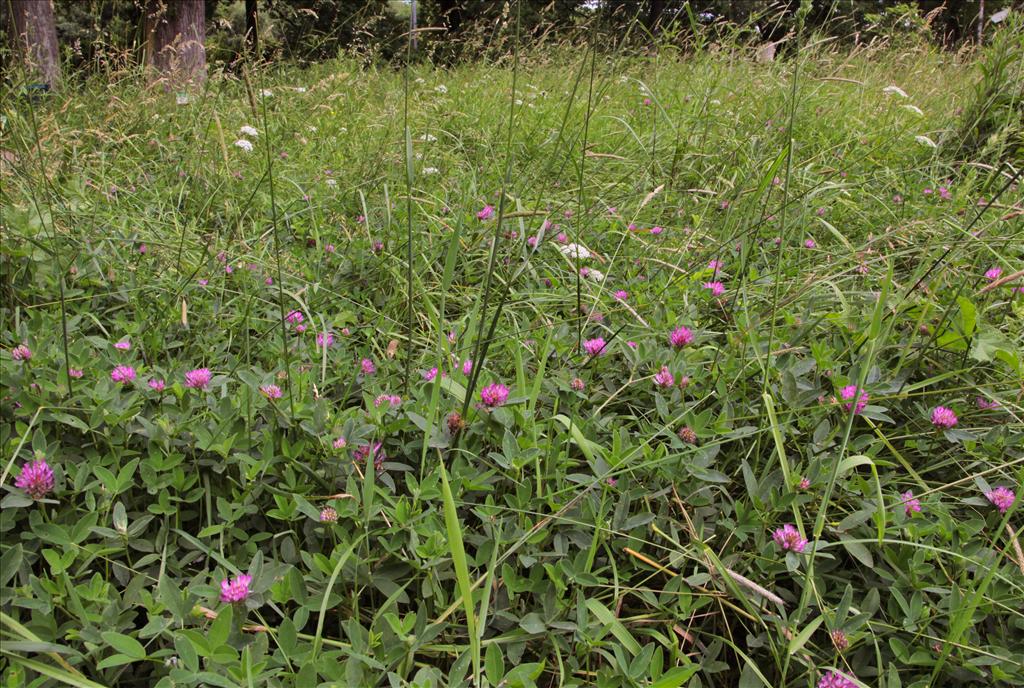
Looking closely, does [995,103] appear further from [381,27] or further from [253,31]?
[253,31]

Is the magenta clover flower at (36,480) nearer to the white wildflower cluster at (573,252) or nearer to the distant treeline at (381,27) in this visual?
the distant treeline at (381,27)

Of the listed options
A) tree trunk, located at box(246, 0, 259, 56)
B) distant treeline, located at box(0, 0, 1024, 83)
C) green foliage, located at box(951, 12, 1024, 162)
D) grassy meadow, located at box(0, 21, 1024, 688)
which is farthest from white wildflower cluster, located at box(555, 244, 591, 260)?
green foliage, located at box(951, 12, 1024, 162)

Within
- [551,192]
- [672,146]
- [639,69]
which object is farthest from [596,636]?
[639,69]

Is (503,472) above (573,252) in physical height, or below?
below

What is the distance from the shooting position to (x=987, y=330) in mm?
1379

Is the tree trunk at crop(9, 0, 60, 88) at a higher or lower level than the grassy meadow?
higher

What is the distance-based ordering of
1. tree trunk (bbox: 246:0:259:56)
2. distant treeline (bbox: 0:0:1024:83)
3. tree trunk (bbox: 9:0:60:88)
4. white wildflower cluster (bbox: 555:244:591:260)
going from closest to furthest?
tree trunk (bbox: 246:0:259:56) < white wildflower cluster (bbox: 555:244:591:260) < distant treeline (bbox: 0:0:1024:83) < tree trunk (bbox: 9:0:60:88)

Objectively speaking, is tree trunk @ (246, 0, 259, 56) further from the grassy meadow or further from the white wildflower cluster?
the white wildflower cluster

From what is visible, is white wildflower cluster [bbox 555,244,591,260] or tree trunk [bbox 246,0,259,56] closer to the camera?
tree trunk [bbox 246,0,259,56]

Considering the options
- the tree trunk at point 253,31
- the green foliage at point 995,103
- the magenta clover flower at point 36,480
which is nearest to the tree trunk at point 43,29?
the tree trunk at point 253,31

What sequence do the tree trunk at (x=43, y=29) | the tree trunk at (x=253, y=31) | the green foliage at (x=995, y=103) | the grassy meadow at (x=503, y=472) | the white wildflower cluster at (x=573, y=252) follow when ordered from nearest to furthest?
the grassy meadow at (x=503, y=472) → the tree trunk at (x=253, y=31) → the white wildflower cluster at (x=573, y=252) → the green foliage at (x=995, y=103) → the tree trunk at (x=43, y=29)

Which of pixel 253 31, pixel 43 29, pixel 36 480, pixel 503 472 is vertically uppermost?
pixel 253 31

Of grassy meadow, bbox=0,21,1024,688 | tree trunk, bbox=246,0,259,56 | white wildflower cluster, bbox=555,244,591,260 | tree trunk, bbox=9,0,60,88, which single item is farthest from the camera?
tree trunk, bbox=9,0,60,88

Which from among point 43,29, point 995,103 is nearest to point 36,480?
point 995,103
